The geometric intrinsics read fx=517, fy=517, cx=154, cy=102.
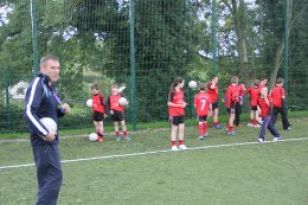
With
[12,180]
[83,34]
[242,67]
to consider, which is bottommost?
[12,180]

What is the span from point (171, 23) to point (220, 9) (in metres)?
2.52

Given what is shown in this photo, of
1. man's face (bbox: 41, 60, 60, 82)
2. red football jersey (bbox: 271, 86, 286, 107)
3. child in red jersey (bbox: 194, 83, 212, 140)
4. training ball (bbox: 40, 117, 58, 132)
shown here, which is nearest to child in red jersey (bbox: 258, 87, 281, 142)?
red football jersey (bbox: 271, 86, 286, 107)

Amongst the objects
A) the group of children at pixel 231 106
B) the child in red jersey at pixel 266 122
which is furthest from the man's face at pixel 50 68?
the child in red jersey at pixel 266 122

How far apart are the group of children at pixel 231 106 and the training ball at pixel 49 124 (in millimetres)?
5865

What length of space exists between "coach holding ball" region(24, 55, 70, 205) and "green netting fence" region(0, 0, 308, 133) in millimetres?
7821

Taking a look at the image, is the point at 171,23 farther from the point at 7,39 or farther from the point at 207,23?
the point at 7,39

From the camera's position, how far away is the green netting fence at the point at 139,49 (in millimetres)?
14484

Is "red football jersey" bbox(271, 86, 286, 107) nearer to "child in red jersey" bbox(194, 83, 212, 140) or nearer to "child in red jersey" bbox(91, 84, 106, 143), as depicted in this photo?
"child in red jersey" bbox(194, 83, 212, 140)

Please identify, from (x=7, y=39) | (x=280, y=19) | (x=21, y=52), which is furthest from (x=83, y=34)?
(x=280, y=19)

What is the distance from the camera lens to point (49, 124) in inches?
224

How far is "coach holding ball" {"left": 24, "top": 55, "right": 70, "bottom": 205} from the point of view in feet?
18.6

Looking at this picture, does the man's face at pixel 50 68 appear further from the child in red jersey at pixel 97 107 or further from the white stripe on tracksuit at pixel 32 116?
the child in red jersey at pixel 97 107

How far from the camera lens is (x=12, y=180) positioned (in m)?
8.62

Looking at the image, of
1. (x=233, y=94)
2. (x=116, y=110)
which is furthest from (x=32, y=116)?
(x=233, y=94)
